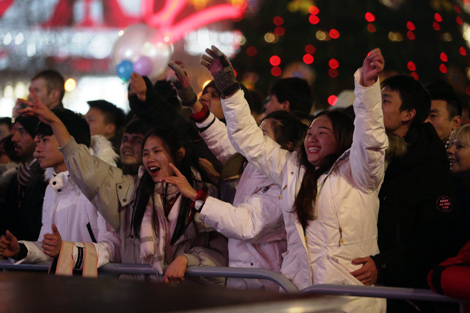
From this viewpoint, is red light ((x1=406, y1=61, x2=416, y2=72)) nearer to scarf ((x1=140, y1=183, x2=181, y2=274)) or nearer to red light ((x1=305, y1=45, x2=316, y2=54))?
red light ((x1=305, y1=45, x2=316, y2=54))

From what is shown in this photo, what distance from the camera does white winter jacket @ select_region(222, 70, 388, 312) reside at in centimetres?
326

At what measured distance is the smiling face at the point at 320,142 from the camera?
3.63 m

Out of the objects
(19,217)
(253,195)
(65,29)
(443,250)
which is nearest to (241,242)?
(253,195)

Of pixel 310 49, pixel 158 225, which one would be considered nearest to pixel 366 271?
pixel 158 225

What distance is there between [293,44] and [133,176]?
495 centimetres

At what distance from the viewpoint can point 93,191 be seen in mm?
4137

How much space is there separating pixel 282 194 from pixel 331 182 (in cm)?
27

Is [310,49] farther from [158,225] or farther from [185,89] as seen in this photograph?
[158,225]

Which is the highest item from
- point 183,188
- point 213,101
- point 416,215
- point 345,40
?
point 345,40

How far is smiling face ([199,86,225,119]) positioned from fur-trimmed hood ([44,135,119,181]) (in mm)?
770

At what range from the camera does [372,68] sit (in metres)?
3.23

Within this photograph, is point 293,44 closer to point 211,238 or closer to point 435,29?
point 435,29

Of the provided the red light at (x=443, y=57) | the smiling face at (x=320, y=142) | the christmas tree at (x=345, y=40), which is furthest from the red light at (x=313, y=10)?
the smiling face at (x=320, y=142)

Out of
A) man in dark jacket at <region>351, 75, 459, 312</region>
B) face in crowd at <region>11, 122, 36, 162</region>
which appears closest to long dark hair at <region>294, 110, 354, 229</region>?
man in dark jacket at <region>351, 75, 459, 312</region>
